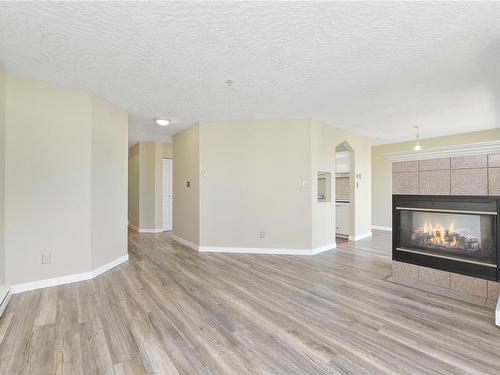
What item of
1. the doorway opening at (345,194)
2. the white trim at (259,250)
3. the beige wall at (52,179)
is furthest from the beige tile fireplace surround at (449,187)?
the beige wall at (52,179)

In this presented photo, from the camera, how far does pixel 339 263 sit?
3.91 m

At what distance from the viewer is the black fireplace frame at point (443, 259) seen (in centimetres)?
246

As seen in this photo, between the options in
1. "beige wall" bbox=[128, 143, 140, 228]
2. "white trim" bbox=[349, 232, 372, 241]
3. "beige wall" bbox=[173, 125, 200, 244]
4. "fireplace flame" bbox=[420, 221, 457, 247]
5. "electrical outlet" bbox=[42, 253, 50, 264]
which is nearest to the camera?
"fireplace flame" bbox=[420, 221, 457, 247]

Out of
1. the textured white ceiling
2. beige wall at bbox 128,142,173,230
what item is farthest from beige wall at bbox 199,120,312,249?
beige wall at bbox 128,142,173,230

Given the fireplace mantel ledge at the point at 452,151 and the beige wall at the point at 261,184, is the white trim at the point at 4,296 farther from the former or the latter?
the fireplace mantel ledge at the point at 452,151

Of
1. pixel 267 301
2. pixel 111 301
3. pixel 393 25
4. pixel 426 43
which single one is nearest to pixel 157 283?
pixel 111 301

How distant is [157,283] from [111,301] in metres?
0.57

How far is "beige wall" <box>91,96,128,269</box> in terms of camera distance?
10.8ft

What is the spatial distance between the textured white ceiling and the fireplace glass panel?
1.65m

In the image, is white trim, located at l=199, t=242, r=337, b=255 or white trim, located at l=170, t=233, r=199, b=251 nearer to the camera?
white trim, located at l=199, t=242, r=337, b=255

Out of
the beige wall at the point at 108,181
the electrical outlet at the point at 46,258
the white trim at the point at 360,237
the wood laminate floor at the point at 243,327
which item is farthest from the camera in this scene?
the white trim at the point at 360,237

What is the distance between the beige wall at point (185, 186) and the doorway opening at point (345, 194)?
10.3 feet

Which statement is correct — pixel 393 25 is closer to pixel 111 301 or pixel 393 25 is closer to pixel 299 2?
pixel 299 2

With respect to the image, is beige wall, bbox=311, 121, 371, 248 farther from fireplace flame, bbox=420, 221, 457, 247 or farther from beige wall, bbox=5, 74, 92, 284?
beige wall, bbox=5, 74, 92, 284
